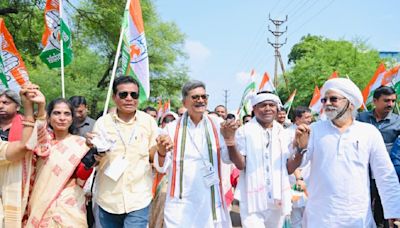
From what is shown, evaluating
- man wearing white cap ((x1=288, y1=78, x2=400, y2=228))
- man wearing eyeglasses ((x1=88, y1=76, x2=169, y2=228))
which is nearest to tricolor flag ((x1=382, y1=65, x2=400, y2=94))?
man wearing white cap ((x1=288, y1=78, x2=400, y2=228))

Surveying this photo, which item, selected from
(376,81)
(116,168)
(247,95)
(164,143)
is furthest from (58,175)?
(376,81)

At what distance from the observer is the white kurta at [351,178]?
10.7 feet

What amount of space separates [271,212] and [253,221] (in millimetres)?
209

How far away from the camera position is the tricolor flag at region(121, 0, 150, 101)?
5699mm

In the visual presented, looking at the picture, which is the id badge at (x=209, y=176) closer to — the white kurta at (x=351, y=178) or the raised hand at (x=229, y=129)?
the raised hand at (x=229, y=129)

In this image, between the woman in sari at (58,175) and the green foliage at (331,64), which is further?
the green foliage at (331,64)

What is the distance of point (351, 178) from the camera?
3.28 metres

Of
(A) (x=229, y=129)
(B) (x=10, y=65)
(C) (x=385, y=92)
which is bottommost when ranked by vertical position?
(A) (x=229, y=129)

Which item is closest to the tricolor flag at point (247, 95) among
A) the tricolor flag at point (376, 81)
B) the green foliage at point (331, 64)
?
the tricolor flag at point (376, 81)

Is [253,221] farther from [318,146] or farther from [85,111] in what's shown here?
[85,111]

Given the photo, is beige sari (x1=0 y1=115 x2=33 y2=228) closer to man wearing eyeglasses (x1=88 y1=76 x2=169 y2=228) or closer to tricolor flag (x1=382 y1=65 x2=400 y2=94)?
man wearing eyeglasses (x1=88 y1=76 x2=169 y2=228)

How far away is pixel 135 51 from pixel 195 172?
2.66 meters

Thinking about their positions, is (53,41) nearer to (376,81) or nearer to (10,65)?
(10,65)

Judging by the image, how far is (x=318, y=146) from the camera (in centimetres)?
345
